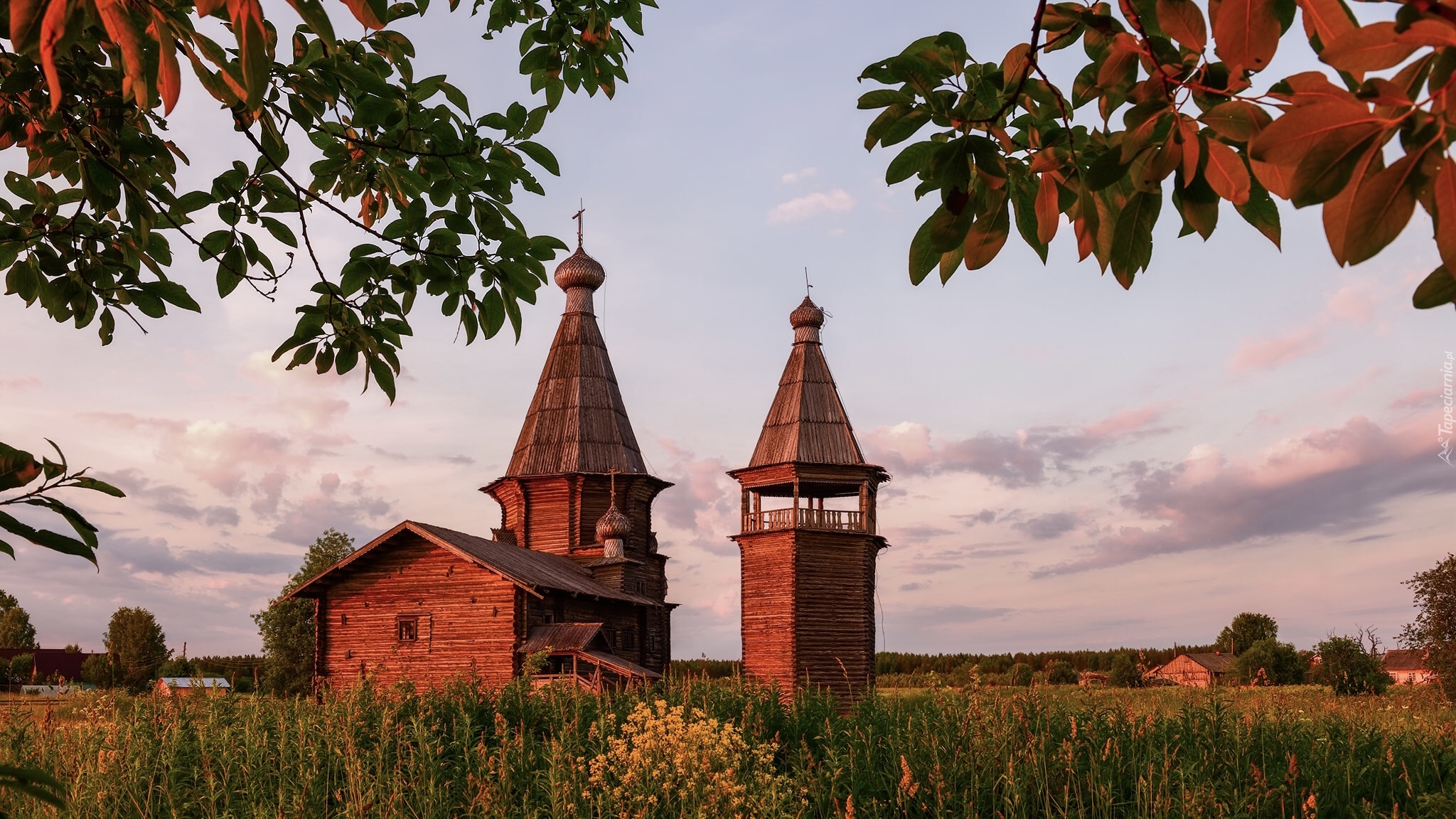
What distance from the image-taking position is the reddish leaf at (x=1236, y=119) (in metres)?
1.80

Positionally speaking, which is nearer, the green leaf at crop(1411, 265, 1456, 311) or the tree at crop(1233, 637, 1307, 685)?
the green leaf at crop(1411, 265, 1456, 311)

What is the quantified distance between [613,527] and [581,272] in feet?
42.4

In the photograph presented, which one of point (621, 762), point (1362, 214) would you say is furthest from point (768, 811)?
point (1362, 214)

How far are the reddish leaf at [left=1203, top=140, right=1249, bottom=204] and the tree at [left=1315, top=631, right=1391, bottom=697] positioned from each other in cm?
2980

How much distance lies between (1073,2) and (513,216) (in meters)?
2.86

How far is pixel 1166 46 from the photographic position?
6.92 ft

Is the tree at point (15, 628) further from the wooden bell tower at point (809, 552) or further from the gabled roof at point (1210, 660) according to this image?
the gabled roof at point (1210, 660)

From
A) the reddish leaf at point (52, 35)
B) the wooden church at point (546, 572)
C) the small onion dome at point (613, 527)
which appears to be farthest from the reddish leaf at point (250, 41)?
the small onion dome at point (613, 527)

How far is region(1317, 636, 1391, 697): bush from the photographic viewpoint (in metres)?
27.8

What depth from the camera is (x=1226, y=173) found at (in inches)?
71.4

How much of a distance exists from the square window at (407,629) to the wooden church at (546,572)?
0.13ft

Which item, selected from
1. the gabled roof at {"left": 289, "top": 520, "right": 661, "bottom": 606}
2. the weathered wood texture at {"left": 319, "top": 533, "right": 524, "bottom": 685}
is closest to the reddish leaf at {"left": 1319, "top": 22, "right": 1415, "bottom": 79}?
the gabled roof at {"left": 289, "top": 520, "right": 661, "bottom": 606}

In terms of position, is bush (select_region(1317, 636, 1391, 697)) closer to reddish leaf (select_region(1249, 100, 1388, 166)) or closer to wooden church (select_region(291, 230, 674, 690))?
wooden church (select_region(291, 230, 674, 690))

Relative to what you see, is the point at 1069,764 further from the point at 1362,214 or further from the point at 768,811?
the point at 1362,214
